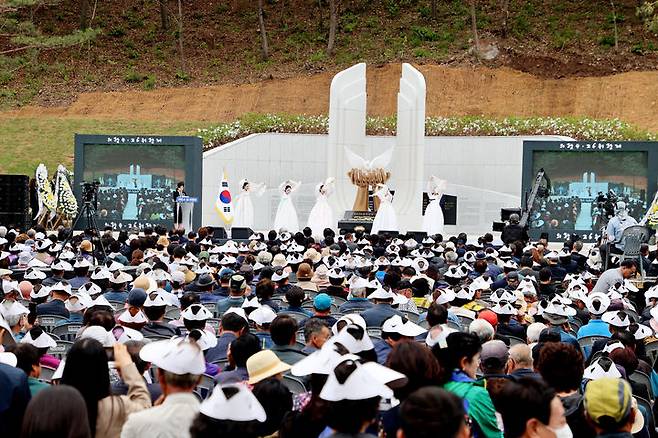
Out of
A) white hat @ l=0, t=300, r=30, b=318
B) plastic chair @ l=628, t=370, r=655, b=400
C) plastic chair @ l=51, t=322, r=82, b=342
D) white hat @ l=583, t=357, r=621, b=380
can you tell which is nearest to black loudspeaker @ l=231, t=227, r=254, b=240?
plastic chair @ l=51, t=322, r=82, b=342

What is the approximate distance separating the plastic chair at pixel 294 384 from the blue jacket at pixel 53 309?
148 inches

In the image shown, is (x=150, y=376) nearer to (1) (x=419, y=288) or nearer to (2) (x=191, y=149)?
(1) (x=419, y=288)

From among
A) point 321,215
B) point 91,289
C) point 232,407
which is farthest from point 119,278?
point 321,215

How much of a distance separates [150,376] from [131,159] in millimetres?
22304

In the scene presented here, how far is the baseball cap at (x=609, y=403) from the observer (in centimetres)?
479

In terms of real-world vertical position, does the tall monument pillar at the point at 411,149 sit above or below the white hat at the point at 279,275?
above

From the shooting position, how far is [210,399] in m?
4.38

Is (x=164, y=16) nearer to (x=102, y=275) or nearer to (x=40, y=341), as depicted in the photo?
(x=102, y=275)

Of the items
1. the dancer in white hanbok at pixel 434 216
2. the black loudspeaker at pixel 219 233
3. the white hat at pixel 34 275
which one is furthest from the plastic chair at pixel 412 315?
the dancer in white hanbok at pixel 434 216

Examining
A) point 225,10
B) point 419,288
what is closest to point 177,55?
point 225,10

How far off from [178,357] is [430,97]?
41916 millimetres

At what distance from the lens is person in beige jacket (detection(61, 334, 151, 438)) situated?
4875mm

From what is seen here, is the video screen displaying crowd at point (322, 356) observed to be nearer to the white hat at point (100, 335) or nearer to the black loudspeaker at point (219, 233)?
the white hat at point (100, 335)

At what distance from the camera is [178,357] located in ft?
16.4
